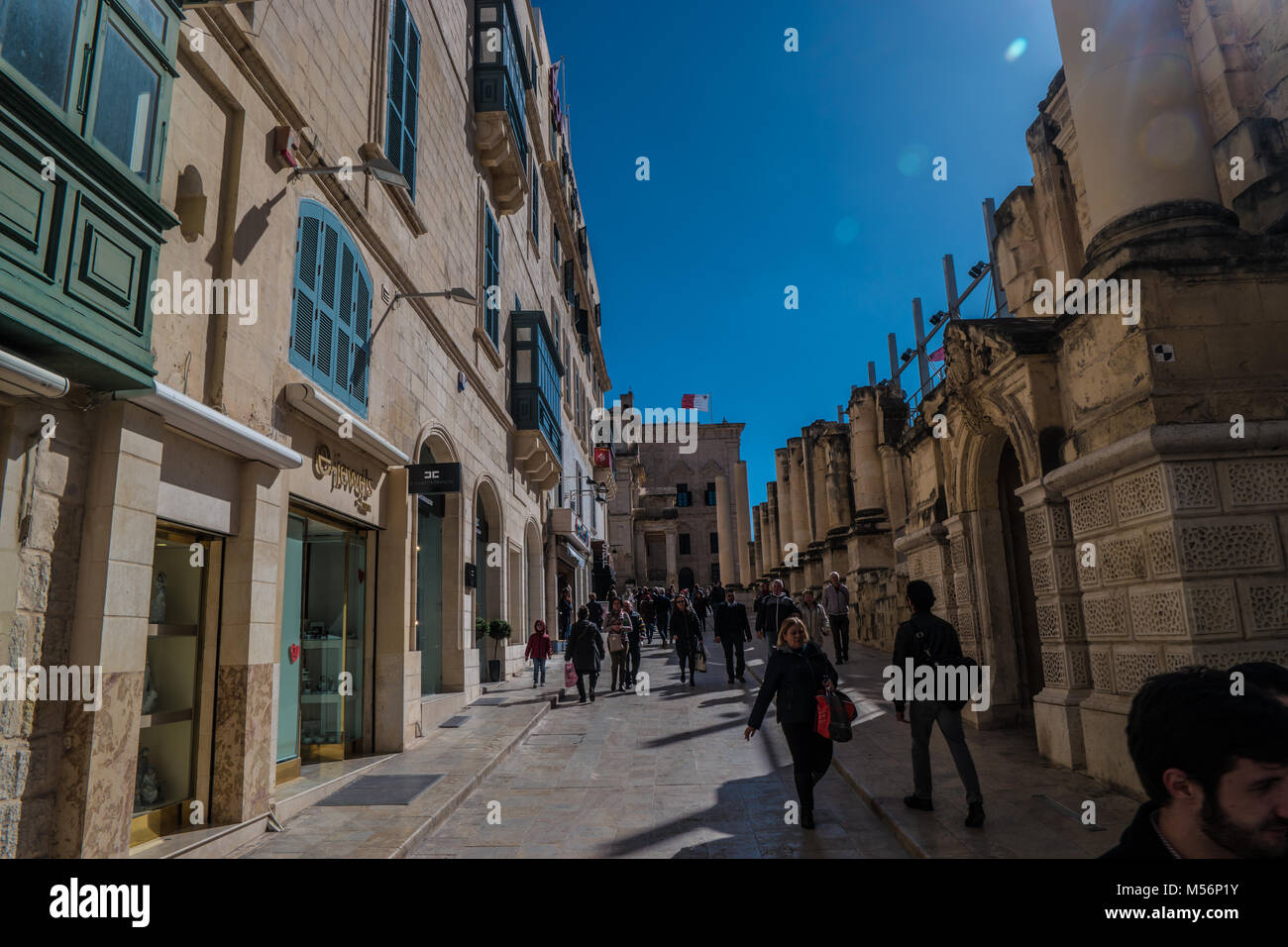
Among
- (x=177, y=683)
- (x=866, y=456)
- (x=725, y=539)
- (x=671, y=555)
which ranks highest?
(x=671, y=555)

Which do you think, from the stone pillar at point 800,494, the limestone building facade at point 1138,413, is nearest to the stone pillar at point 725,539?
the stone pillar at point 800,494

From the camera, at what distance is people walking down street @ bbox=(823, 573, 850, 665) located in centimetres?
1568

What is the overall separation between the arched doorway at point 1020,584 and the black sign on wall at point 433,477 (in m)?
6.65

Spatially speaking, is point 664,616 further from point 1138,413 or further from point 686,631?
point 1138,413

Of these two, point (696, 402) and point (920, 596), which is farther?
point (696, 402)

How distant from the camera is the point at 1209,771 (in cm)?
172

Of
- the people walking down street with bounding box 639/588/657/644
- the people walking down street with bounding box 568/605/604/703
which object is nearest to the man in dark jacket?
the people walking down street with bounding box 568/605/604/703

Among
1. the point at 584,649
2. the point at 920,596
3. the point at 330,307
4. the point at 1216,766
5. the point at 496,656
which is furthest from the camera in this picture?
the point at 496,656

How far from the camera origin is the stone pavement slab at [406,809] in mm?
5555

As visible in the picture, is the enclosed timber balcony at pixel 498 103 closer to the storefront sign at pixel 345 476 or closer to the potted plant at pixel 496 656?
the storefront sign at pixel 345 476

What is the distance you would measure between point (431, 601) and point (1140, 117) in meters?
10.6

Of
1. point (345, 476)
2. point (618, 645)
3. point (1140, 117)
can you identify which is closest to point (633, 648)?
point (618, 645)

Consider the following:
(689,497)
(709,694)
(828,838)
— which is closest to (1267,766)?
(828,838)
